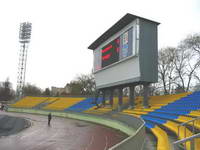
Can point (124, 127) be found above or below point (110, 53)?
below

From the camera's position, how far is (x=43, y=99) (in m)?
51.2

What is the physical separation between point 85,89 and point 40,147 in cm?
5897

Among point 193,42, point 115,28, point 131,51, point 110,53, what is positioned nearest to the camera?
point 131,51

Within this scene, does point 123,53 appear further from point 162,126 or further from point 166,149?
point 166,149

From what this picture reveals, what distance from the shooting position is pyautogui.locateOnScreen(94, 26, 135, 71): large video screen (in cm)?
2092

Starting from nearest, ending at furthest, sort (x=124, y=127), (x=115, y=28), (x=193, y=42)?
1. (x=124, y=127)
2. (x=115, y=28)
3. (x=193, y=42)

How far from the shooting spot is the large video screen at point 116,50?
2092 cm

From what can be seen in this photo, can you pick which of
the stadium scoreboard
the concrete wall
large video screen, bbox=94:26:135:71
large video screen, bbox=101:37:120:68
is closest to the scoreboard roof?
the stadium scoreboard

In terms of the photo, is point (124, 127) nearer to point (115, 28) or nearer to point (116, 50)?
point (116, 50)

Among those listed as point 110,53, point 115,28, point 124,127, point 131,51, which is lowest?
point 124,127

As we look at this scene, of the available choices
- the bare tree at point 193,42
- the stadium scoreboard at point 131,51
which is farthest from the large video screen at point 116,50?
the bare tree at point 193,42

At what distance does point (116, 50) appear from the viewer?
929 inches

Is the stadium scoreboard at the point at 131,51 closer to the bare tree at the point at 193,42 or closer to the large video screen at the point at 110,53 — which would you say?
the large video screen at the point at 110,53

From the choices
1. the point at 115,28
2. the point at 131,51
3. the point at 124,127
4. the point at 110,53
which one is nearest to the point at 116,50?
the point at 110,53
